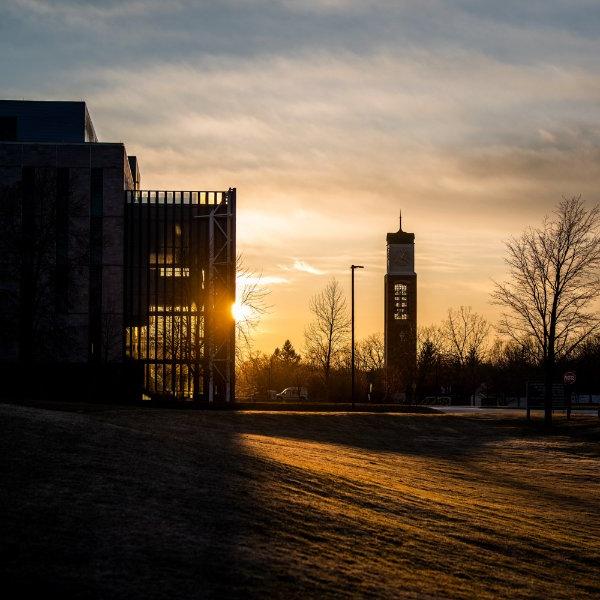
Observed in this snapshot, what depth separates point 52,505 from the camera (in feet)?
40.3

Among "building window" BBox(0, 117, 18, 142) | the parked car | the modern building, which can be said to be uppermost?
"building window" BBox(0, 117, 18, 142)

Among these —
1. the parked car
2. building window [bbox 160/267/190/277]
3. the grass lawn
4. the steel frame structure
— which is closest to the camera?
the grass lawn

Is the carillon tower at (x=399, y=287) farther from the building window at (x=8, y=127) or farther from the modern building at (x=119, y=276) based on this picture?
the building window at (x=8, y=127)

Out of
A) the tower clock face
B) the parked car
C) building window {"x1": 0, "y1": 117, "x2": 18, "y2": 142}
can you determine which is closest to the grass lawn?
the parked car

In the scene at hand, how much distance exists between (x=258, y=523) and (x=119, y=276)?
52.8 m

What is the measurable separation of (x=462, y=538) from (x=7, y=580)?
859cm

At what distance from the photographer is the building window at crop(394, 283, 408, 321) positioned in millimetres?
164500

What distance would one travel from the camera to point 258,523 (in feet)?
44.2

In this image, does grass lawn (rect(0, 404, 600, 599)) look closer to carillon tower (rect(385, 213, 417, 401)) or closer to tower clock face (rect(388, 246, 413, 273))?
carillon tower (rect(385, 213, 417, 401))

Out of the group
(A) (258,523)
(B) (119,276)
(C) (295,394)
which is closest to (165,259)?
(B) (119,276)

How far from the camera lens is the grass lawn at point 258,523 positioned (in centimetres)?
1055

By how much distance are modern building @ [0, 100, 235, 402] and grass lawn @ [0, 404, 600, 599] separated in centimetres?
3544

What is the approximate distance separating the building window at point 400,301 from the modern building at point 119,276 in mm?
99676

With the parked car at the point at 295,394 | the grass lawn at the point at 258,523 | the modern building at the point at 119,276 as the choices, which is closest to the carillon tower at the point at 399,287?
the parked car at the point at 295,394
